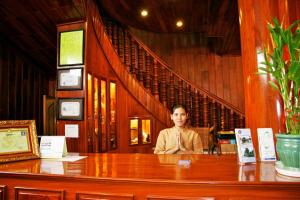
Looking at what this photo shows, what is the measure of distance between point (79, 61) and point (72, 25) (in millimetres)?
565

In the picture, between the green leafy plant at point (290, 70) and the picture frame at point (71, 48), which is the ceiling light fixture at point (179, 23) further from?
the green leafy plant at point (290, 70)

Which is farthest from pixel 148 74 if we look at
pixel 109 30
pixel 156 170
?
pixel 156 170

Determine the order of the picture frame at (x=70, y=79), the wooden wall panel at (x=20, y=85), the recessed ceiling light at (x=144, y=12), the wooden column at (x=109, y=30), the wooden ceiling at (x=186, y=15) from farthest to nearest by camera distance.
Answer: the recessed ceiling light at (x=144, y=12), the wooden column at (x=109, y=30), the wooden ceiling at (x=186, y=15), the wooden wall panel at (x=20, y=85), the picture frame at (x=70, y=79)

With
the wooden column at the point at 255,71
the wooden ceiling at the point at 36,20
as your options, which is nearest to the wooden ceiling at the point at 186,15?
the wooden ceiling at the point at 36,20

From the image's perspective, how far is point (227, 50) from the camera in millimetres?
5859

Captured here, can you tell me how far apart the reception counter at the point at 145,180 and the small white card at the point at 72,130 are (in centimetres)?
146

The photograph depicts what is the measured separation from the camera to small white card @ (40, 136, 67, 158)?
1.76 m

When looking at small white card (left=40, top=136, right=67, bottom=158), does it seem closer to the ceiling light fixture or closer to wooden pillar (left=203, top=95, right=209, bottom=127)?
wooden pillar (left=203, top=95, right=209, bottom=127)

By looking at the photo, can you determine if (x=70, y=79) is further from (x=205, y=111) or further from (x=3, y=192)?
(x=205, y=111)

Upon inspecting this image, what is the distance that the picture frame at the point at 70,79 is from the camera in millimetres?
3066

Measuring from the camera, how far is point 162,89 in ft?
14.5

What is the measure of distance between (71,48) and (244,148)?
2687 mm

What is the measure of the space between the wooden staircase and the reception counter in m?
2.71

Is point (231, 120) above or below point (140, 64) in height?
below
